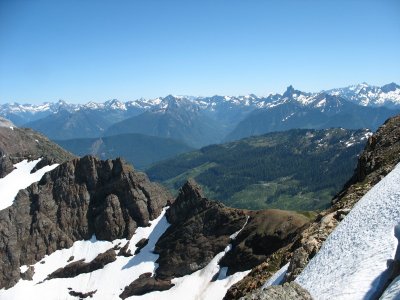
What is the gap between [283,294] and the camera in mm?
23344

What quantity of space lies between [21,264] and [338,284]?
15987 cm

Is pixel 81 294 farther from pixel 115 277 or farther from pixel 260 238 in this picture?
pixel 260 238

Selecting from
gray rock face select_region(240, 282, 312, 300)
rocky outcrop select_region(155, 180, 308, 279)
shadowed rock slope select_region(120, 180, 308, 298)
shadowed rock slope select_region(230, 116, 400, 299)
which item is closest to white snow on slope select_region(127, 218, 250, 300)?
shadowed rock slope select_region(120, 180, 308, 298)

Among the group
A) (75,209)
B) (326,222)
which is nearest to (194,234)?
(75,209)

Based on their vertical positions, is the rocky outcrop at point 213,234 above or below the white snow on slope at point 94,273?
above

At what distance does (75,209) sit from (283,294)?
165 meters


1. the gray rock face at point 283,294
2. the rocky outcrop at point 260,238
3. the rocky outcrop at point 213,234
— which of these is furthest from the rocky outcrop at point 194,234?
the gray rock face at point 283,294

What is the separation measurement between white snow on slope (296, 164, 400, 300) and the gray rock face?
0.97 metres

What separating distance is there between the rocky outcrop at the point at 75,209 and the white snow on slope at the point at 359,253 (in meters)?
143

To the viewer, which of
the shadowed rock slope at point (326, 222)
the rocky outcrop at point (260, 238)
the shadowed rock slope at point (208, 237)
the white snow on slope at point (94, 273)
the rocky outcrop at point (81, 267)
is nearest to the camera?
the shadowed rock slope at point (326, 222)

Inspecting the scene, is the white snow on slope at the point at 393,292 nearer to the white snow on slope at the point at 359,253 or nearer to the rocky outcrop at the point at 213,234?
the white snow on slope at the point at 359,253

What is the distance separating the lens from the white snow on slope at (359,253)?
23234 millimetres

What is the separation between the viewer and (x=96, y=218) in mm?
→ 171625

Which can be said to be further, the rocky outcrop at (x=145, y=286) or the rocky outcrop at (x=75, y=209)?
the rocky outcrop at (x=75, y=209)
